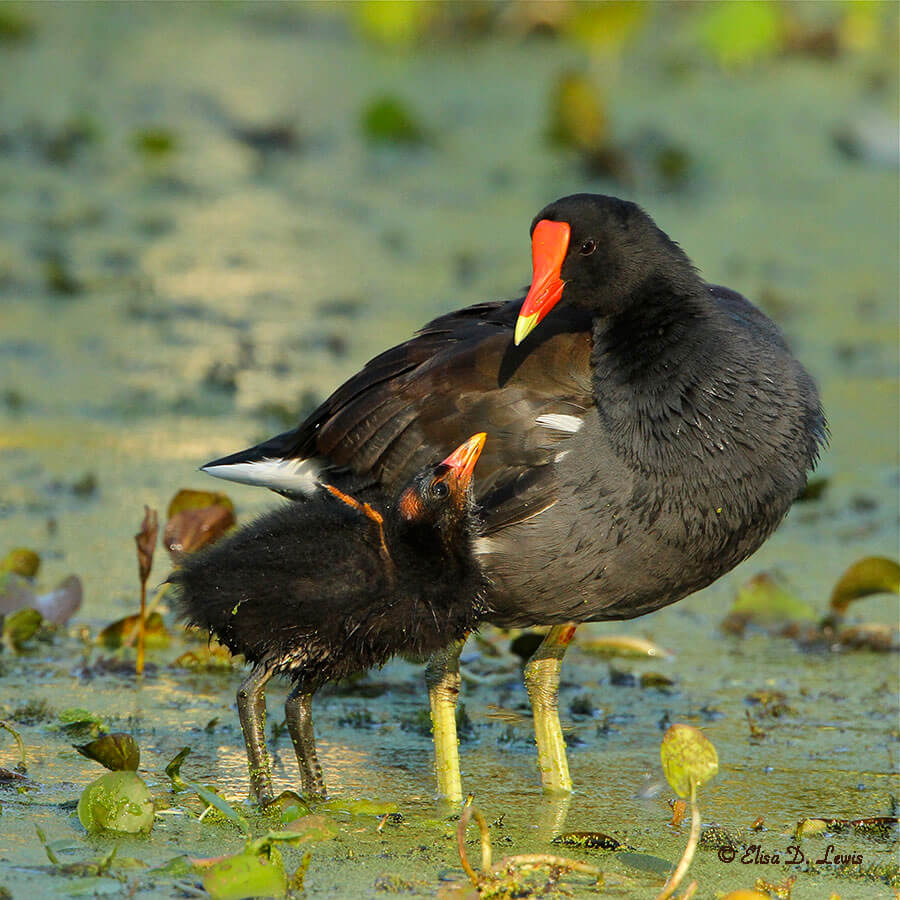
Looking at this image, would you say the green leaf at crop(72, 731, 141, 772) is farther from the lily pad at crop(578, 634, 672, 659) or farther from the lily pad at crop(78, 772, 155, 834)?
the lily pad at crop(578, 634, 672, 659)

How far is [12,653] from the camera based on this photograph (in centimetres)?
477

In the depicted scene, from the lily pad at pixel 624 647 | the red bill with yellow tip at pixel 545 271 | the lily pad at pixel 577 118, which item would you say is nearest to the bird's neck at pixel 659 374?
the red bill with yellow tip at pixel 545 271

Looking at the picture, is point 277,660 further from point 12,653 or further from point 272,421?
point 272,421

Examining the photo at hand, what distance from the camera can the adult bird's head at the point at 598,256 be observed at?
414 cm

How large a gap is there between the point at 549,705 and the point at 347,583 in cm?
86

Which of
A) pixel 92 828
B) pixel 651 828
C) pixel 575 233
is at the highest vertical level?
pixel 575 233

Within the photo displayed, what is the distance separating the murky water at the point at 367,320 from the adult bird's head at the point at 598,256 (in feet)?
4.02

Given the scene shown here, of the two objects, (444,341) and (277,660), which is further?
(444,341)

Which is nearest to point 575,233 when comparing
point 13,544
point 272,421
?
point 13,544

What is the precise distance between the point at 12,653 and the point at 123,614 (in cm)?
49

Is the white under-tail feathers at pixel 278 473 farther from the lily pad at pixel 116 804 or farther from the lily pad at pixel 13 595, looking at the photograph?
the lily pad at pixel 116 804

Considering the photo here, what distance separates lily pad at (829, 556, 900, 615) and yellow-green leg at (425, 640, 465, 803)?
62.6 inches

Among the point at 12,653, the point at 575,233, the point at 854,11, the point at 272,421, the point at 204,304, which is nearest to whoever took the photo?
the point at 575,233

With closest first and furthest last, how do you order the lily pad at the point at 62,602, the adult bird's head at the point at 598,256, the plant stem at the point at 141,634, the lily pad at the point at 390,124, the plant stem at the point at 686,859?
the plant stem at the point at 686,859 < the adult bird's head at the point at 598,256 < the plant stem at the point at 141,634 < the lily pad at the point at 62,602 < the lily pad at the point at 390,124
